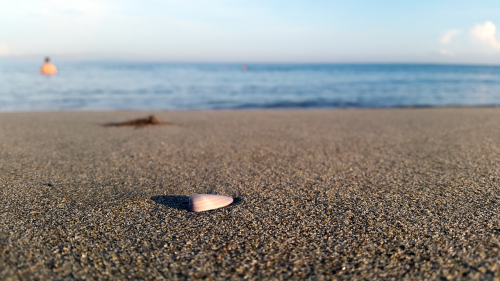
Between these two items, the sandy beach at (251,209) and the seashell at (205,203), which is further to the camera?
the seashell at (205,203)

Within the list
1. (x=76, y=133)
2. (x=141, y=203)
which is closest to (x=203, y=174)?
(x=141, y=203)

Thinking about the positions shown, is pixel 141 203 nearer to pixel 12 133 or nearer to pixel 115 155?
pixel 115 155

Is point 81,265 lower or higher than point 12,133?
lower

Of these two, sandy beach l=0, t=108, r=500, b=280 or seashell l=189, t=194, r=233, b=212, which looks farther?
seashell l=189, t=194, r=233, b=212
